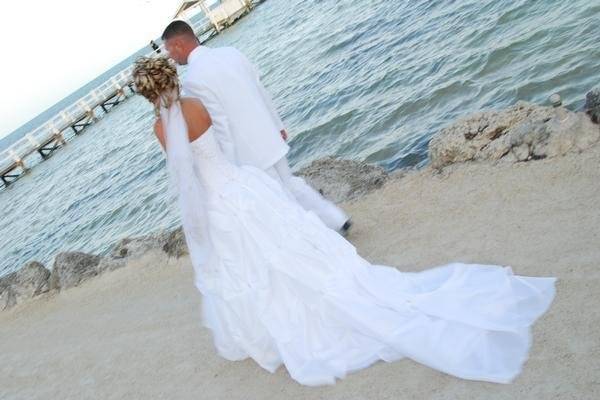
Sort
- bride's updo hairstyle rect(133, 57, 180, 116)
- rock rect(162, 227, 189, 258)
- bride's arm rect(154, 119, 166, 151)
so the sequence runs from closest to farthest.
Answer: bride's updo hairstyle rect(133, 57, 180, 116)
bride's arm rect(154, 119, 166, 151)
rock rect(162, 227, 189, 258)

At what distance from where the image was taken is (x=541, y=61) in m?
8.05

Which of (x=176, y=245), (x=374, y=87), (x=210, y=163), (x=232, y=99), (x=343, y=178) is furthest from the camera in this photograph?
(x=374, y=87)

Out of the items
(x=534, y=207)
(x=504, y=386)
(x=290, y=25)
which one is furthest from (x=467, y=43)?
(x=290, y=25)

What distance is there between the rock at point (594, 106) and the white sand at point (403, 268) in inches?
12.2

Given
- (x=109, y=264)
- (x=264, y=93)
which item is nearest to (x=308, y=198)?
(x=264, y=93)

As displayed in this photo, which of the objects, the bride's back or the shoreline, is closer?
the shoreline

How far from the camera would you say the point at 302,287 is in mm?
3498

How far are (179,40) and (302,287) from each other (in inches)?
81.3

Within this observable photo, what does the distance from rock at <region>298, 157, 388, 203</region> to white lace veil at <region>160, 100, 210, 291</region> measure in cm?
253

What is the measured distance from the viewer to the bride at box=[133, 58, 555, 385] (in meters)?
3.17

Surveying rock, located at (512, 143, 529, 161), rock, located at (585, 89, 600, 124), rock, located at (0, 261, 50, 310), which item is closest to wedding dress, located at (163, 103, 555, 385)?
rock, located at (512, 143, 529, 161)

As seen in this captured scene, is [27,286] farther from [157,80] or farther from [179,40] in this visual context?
[157,80]

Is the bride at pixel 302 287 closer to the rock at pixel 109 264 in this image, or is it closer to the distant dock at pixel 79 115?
the rock at pixel 109 264

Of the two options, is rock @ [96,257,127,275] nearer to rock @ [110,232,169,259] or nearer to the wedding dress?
rock @ [110,232,169,259]
